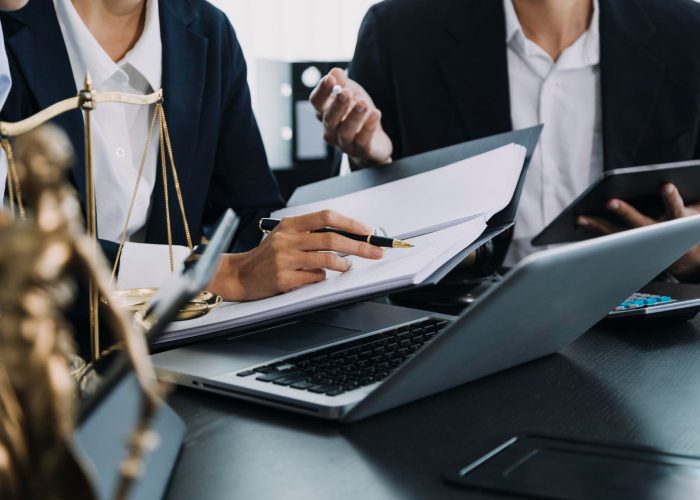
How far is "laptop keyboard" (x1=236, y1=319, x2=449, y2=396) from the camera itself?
1.84 feet

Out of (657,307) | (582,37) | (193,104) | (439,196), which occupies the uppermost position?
(582,37)

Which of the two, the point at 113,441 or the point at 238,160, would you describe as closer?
the point at 113,441

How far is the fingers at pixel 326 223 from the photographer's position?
78 cm

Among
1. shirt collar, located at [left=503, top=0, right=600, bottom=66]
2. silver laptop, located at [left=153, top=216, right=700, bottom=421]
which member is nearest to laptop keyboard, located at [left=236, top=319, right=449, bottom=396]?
silver laptop, located at [left=153, top=216, right=700, bottom=421]

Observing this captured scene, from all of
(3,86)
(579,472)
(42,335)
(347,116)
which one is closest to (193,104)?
(347,116)

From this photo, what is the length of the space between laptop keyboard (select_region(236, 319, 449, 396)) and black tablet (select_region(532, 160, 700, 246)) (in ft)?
1.33

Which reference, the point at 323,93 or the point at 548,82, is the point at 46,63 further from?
the point at 548,82

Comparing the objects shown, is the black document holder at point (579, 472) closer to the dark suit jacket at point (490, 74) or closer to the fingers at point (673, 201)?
the fingers at point (673, 201)

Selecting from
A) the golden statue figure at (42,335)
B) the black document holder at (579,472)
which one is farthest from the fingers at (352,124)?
the golden statue figure at (42,335)

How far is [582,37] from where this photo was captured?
155 cm

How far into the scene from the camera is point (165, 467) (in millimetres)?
426

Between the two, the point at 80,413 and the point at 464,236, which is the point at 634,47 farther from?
the point at 80,413

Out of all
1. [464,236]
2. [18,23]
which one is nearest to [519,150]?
[464,236]

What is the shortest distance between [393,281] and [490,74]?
1.05 metres
